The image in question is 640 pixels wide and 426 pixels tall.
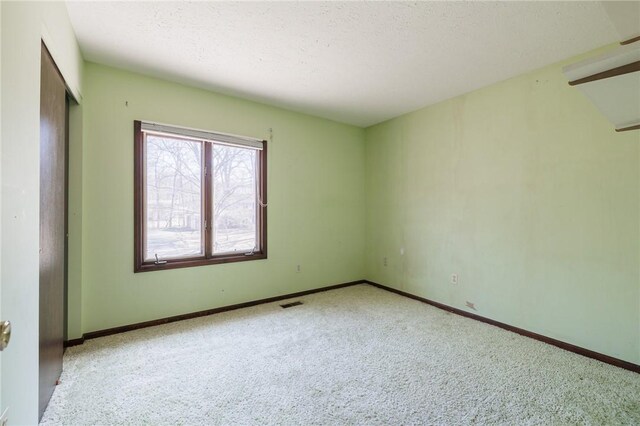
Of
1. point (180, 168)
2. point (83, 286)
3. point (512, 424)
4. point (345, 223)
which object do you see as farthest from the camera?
point (345, 223)

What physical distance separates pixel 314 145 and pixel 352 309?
2.31 m

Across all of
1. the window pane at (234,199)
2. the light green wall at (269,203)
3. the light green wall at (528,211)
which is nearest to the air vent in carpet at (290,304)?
the light green wall at (269,203)

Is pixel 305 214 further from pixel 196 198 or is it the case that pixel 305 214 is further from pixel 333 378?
pixel 333 378

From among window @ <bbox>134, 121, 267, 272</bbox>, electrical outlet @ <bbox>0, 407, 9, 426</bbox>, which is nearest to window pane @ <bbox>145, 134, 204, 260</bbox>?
window @ <bbox>134, 121, 267, 272</bbox>

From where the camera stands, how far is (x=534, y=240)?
8.95 feet

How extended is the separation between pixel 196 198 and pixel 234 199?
17.5 inches

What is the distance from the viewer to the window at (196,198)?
2.92 m

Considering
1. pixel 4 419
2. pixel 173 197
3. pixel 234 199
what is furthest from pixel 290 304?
pixel 4 419

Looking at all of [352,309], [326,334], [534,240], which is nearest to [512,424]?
[326,334]

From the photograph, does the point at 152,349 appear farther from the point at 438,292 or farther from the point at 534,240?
the point at 534,240

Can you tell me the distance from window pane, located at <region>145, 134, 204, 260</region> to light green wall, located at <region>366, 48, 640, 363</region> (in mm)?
2720

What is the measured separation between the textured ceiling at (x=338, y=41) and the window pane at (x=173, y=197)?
731mm

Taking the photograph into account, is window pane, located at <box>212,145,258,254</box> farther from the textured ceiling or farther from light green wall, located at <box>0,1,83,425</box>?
light green wall, located at <box>0,1,83,425</box>

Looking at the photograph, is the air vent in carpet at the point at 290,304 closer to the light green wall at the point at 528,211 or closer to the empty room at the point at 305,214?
the empty room at the point at 305,214
